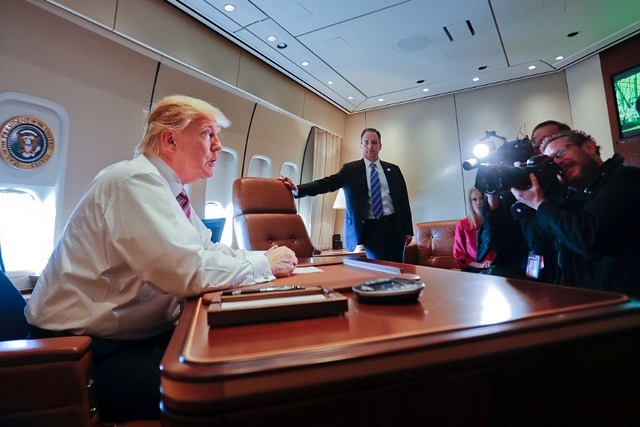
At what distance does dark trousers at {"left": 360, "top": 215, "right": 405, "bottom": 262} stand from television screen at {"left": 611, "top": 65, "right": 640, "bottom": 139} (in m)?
2.80

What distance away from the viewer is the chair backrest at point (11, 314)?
0.88 metres

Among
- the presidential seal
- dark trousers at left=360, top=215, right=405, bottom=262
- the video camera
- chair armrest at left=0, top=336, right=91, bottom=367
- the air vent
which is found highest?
the air vent

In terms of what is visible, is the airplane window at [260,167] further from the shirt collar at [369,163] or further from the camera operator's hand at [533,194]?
the camera operator's hand at [533,194]

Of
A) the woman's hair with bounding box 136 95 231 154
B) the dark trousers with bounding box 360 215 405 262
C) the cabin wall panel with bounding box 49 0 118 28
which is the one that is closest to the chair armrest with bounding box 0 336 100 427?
the woman's hair with bounding box 136 95 231 154

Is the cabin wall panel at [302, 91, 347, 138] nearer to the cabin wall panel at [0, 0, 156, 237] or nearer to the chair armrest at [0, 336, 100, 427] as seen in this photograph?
the cabin wall panel at [0, 0, 156, 237]

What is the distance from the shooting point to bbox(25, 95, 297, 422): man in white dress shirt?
0.77m

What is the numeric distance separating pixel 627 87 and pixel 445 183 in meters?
2.12

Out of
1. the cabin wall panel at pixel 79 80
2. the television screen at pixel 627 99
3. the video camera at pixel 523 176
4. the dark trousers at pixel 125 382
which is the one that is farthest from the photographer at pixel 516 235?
the cabin wall panel at pixel 79 80

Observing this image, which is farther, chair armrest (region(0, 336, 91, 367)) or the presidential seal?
the presidential seal

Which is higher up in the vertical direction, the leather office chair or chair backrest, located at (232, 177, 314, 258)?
chair backrest, located at (232, 177, 314, 258)

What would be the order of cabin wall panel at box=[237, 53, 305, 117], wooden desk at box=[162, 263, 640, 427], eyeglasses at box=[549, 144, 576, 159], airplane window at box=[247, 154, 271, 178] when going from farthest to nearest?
1. airplane window at box=[247, 154, 271, 178]
2. cabin wall panel at box=[237, 53, 305, 117]
3. eyeglasses at box=[549, 144, 576, 159]
4. wooden desk at box=[162, 263, 640, 427]

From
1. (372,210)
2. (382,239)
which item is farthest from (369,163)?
(382,239)

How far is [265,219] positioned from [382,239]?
117 cm

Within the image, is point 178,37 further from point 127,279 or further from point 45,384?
point 45,384
